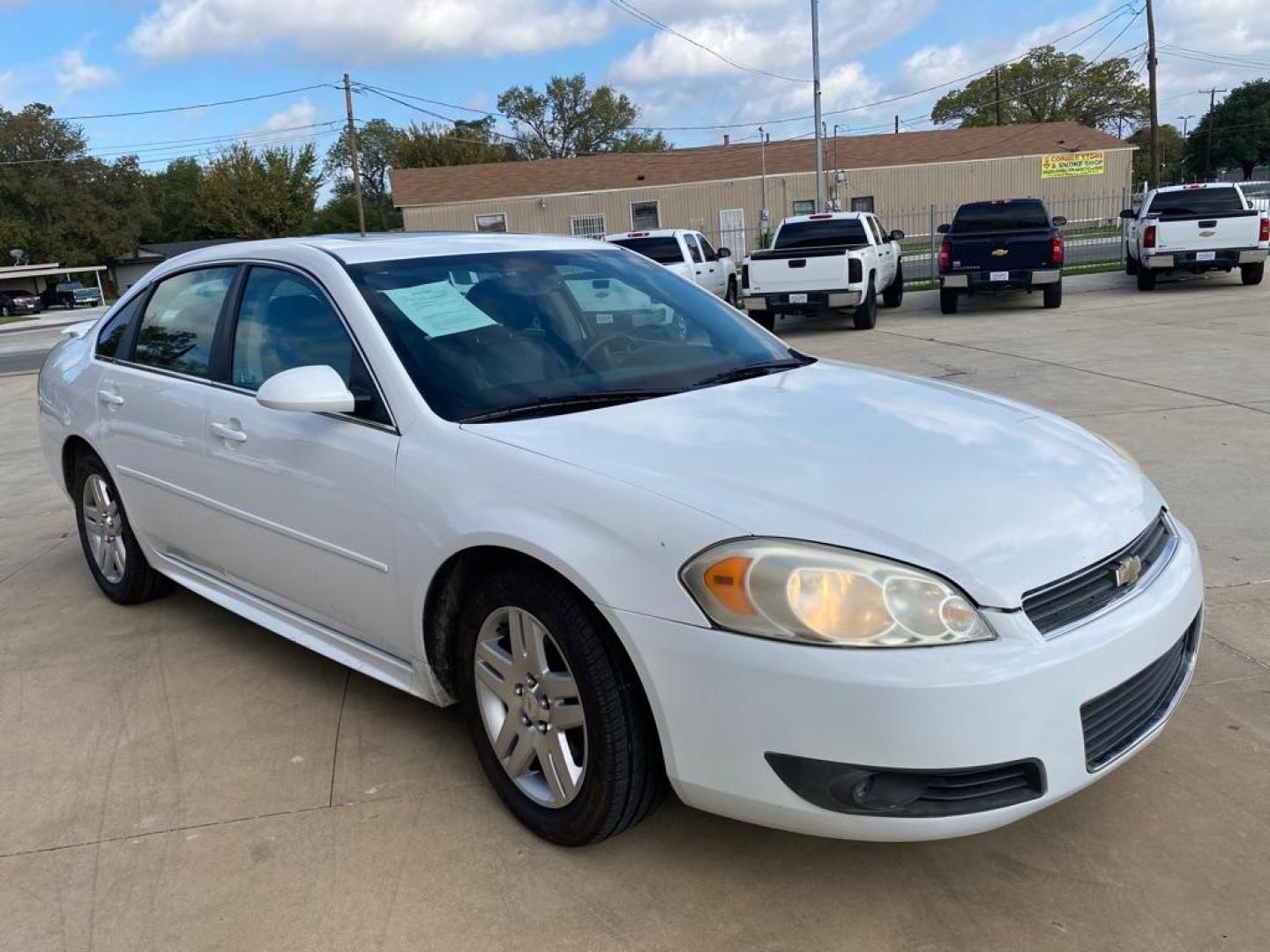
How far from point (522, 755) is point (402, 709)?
0.99 meters

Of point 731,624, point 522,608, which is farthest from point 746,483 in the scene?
point 522,608

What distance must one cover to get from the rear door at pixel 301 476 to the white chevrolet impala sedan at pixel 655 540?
0.04 feet

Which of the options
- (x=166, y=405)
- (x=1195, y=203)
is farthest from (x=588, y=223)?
(x=166, y=405)

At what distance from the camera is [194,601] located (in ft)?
15.9

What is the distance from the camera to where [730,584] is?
88.3 inches

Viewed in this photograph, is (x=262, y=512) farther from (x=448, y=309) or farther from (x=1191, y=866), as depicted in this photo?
(x=1191, y=866)

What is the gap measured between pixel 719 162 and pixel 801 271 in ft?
106

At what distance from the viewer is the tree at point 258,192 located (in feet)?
170

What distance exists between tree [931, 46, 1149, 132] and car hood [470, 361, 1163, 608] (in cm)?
7699

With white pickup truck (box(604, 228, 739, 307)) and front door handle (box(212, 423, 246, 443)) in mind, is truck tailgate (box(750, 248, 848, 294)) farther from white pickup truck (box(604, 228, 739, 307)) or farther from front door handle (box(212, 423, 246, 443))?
front door handle (box(212, 423, 246, 443))

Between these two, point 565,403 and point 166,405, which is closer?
point 565,403

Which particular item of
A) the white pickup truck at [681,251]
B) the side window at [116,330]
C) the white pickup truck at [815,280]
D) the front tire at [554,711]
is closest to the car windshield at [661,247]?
the white pickup truck at [681,251]

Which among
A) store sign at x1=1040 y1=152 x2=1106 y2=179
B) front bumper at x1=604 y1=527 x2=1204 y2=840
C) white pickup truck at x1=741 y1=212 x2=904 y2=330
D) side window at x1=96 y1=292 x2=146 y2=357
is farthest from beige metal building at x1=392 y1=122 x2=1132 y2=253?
front bumper at x1=604 y1=527 x2=1204 y2=840

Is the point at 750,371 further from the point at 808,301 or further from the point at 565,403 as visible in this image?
the point at 808,301
